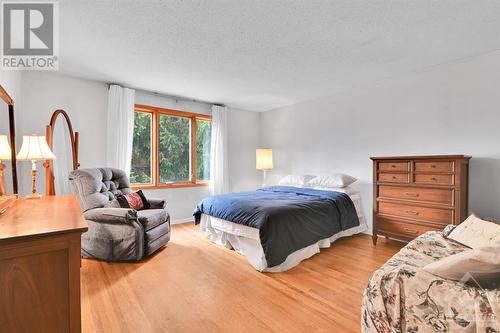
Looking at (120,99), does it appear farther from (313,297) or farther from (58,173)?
(313,297)

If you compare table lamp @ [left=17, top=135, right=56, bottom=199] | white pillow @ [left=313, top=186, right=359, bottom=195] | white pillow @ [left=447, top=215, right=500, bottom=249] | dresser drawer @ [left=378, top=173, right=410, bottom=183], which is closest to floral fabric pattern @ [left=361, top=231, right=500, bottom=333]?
white pillow @ [left=447, top=215, right=500, bottom=249]

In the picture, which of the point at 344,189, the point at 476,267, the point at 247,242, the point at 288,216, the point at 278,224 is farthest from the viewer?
the point at 344,189

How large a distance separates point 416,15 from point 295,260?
8.35ft

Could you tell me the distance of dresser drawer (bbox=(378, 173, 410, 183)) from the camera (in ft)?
9.81

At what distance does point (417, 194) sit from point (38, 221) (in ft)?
11.5

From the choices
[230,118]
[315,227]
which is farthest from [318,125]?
[315,227]

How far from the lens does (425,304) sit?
1.08 meters

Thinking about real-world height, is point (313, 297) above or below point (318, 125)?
below

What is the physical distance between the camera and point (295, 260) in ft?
8.71

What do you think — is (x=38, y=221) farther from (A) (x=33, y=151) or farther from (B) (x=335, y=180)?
(B) (x=335, y=180)

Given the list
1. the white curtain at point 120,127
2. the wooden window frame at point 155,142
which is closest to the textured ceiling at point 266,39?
the white curtain at point 120,127

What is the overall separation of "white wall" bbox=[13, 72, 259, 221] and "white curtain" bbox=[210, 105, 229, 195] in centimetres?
19

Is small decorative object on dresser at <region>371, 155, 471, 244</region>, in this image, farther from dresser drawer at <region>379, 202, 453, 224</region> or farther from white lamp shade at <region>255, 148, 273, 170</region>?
white lamp shade at <region>255, 148, 273, 170</region>

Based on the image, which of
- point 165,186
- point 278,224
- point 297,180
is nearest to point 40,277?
point 278,224
